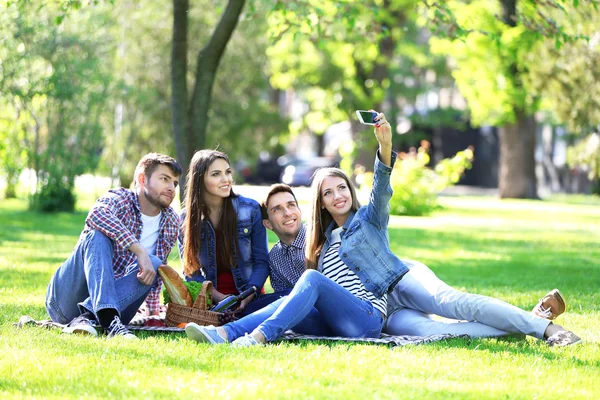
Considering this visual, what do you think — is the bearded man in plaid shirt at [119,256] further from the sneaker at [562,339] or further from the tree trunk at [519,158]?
the tree trunk at [519,158]

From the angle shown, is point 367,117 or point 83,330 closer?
point 367,117

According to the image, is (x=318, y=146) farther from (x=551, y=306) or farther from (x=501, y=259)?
(x=551, y=306)

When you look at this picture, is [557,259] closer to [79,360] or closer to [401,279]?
[401,279]

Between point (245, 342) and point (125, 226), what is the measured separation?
139cm

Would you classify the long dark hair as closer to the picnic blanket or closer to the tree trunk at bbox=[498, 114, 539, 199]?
the picnic blanket

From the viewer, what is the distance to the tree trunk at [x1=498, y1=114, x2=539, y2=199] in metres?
33.9

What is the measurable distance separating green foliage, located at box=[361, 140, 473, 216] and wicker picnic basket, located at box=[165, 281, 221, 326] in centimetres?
1633

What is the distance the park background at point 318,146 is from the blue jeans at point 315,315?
0.17 m

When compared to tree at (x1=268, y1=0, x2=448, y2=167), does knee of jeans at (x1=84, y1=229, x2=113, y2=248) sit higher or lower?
lower

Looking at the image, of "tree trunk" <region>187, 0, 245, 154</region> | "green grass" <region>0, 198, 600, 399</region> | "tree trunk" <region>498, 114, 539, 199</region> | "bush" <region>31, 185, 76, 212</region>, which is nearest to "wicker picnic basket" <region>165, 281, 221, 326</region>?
"green grass" <region>0, 198, 600, 399</region>

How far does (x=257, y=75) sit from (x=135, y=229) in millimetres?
25417

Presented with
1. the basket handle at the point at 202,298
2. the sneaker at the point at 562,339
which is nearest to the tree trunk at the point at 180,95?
the basket handle at the point at 202,298

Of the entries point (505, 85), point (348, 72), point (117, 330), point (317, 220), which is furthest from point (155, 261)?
point (348, 72)

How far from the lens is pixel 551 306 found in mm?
7004
